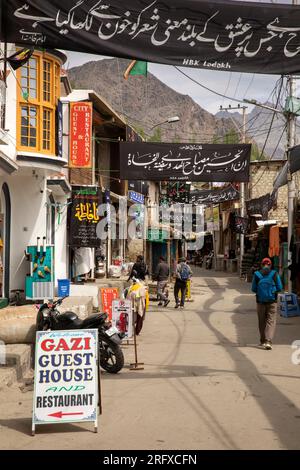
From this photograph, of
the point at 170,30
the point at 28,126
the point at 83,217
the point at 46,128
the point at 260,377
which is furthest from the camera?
the point at 83,217

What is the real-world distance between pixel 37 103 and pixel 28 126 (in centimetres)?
62

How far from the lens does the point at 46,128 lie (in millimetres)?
15352

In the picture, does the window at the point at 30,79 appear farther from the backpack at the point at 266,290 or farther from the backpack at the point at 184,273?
the backpack at the point at 184,273

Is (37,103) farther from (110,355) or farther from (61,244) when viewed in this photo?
(110,355)

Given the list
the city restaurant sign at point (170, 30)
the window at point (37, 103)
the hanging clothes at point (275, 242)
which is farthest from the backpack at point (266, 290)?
the hanging clothes at point (275, 242)

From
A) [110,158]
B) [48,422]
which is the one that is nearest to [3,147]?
[48,422]

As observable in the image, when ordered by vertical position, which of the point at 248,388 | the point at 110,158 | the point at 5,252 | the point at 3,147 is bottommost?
the point at 248,388

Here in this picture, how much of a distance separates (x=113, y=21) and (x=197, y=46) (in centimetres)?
112

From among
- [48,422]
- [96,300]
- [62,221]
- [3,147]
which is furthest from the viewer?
[62,221]

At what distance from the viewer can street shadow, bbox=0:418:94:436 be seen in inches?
256

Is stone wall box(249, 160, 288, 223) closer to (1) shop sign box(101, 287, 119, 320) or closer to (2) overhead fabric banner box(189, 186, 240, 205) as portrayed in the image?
(2) overhead fabric banner box(189, 186, 240, 205)

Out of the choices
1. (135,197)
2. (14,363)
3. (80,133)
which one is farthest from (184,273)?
(14,363)
